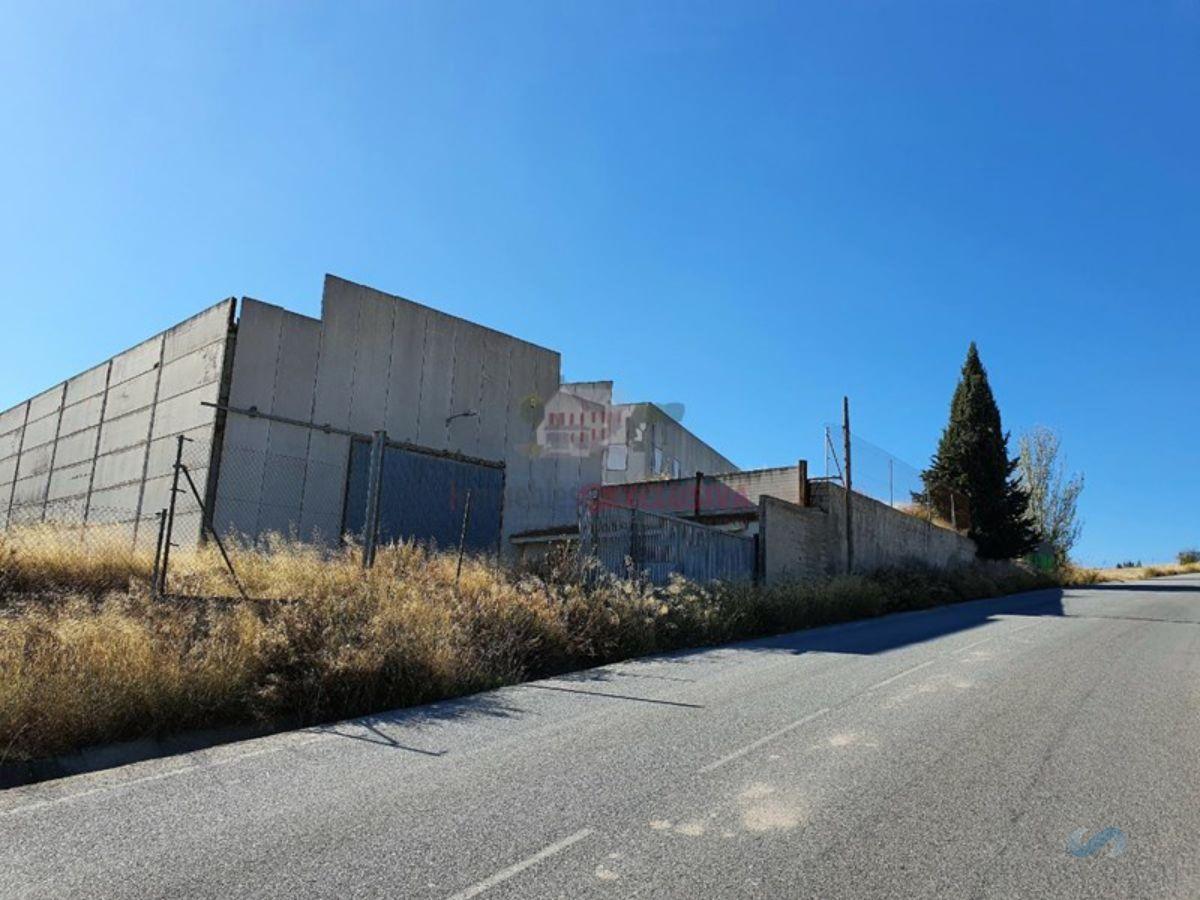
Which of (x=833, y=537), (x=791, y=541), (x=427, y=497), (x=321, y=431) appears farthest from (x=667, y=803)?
(x=833, y=537)

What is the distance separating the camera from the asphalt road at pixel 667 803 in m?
3.67

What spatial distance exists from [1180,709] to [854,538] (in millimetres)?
20287

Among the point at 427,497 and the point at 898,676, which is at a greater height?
the point at 427,497

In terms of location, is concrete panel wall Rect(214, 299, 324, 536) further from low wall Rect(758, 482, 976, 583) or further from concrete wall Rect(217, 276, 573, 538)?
low wall Rect(758, 482, 976, 583)

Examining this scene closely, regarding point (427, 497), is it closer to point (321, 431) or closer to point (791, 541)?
point (321, 431)

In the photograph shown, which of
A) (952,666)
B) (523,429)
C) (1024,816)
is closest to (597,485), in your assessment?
(523,429)

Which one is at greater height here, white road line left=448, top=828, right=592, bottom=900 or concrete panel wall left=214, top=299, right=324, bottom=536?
concrete panel wall left=214, top=299, right=324, bottom=536

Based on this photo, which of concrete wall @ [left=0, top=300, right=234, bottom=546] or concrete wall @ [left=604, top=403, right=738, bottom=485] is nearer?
concrete wall @ [left=0, top=300, right=234, bottom=546]

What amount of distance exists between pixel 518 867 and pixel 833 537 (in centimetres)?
2406

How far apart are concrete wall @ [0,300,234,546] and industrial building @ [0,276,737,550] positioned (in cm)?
7

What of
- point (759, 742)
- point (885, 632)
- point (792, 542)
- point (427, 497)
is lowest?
point (759, 742)

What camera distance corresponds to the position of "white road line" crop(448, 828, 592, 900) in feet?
11.5

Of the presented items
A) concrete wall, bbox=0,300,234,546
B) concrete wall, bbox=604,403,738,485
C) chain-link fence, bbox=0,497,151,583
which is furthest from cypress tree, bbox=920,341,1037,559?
chain-link fence, bbox=0,497,151,583

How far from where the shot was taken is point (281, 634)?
7.77 metres
